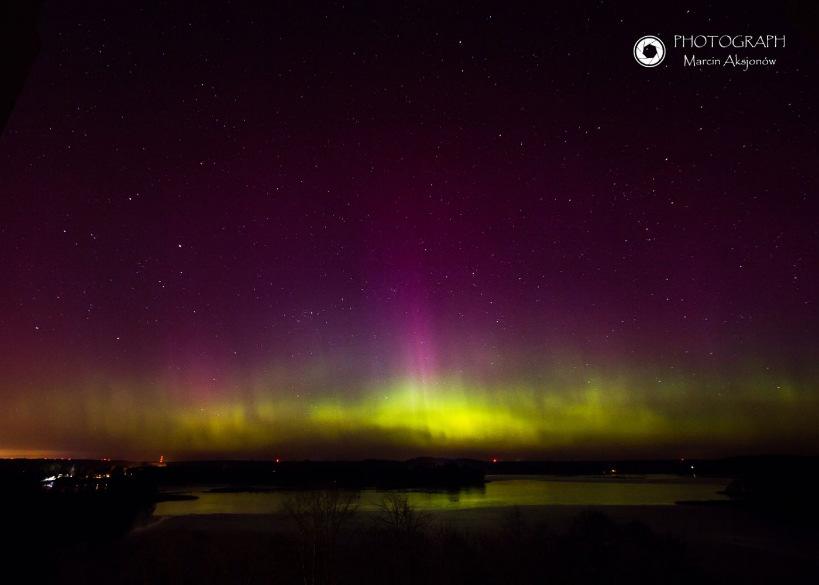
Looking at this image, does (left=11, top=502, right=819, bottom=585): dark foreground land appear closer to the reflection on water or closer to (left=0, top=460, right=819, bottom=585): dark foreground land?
(left=0, top=460, right=819, bottom=585): dark foreground land

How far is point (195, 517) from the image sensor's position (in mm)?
54125

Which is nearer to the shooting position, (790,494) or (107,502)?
(107,502)

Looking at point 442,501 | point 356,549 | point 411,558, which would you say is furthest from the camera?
point 442,501

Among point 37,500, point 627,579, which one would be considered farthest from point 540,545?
point 37,500

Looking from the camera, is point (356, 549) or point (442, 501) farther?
point (442, 501)

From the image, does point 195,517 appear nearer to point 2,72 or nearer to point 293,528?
point 293,528

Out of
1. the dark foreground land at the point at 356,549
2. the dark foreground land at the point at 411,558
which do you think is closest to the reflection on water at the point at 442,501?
the dark foreground land at the point at 356,549

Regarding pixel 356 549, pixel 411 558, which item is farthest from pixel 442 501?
pixel 411 558

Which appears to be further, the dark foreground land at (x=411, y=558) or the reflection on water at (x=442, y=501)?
the reflection on water at (x=442, y=501)

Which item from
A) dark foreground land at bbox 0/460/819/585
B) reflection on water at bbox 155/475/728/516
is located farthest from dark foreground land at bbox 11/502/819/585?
reflection on water at bbox 155/475/728/516

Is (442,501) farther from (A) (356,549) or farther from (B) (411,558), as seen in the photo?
(B) (411,558)

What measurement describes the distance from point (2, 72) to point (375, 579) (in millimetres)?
27314

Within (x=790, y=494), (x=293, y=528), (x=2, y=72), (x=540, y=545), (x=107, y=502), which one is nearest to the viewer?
(x=2, y=72)

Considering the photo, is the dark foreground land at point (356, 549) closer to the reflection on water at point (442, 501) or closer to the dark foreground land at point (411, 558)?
the dark foreground land at point (411, 558)
